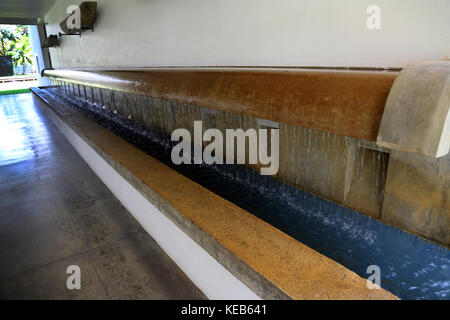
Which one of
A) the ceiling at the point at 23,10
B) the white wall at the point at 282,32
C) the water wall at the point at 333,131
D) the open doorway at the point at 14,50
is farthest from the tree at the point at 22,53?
the water wall at the point at 333,131

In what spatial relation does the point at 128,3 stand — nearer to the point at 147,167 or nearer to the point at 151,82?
the point at 151,82

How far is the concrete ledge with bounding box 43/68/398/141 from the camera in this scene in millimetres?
970

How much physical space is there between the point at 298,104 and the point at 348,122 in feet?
0.74

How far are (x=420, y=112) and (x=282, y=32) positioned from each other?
1.48m

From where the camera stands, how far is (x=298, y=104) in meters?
1.14

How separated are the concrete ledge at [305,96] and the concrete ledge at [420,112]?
0.15ft

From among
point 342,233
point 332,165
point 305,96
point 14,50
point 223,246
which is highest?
point 14,50

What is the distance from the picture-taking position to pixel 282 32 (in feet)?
6.78

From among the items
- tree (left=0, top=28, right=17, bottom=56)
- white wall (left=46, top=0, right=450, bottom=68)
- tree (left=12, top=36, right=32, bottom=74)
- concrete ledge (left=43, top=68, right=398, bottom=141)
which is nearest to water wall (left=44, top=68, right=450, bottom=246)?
concrete ledge (left=43, top=68, right=398, bottom=141)

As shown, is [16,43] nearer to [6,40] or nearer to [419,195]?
[6,40]

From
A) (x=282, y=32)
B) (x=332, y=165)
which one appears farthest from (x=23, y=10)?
(x=332, y=165)

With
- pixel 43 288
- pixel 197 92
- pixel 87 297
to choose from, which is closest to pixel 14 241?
pixel 43 288

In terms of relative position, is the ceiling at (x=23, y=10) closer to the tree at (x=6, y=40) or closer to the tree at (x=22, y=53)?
the tree at (x=6, y=40)

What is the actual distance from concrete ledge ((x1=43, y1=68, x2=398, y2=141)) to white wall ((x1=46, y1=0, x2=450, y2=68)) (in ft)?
1.91
